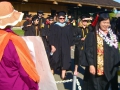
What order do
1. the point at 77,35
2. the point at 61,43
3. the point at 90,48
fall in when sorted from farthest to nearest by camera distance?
the point at 61,43, the point at 77,35, the point at 90,48

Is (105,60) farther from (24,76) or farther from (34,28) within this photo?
(34,28)

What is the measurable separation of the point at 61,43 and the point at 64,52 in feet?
0.87

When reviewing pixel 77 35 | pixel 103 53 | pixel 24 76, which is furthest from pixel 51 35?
pixel 24 76

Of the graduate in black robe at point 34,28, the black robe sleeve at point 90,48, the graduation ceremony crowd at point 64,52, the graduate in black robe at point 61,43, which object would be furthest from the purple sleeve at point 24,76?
the graduate in black robe at point 34,28

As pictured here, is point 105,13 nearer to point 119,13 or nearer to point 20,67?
point 20,67

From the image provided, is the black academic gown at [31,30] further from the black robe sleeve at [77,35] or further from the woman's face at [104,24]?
the woman's face at [104,24]

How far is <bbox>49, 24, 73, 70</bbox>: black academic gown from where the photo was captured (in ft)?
22.7

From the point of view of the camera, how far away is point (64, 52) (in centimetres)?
706

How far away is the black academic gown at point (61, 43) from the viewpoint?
22.7ft

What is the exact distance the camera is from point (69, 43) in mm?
7059

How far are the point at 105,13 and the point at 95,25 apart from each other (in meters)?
0.24

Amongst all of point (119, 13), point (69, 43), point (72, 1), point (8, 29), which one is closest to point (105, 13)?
point (8, 29)

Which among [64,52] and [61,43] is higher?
[61,43]

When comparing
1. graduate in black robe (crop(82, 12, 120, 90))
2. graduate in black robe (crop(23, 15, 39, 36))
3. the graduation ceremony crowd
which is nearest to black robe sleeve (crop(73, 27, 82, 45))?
Answer: the graduation ceremony crowd
